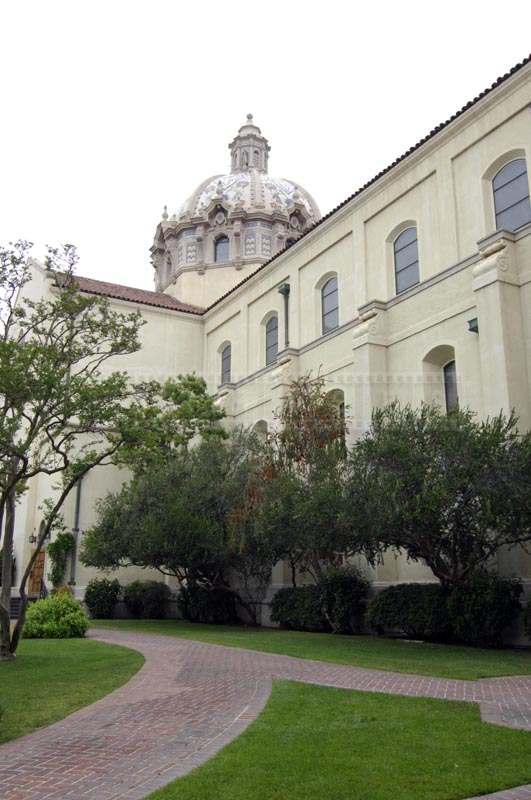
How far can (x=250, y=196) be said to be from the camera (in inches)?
1841

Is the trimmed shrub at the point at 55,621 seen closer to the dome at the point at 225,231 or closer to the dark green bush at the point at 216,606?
the dark green bush at the point at 216,606

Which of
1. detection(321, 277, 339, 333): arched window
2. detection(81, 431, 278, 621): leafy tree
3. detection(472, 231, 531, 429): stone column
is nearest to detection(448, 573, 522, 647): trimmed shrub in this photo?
detection(472, 231, 531, 429): stone column

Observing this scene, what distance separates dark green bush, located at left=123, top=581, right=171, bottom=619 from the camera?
29.9 meters

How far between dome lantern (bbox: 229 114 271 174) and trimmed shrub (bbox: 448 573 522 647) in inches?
1673

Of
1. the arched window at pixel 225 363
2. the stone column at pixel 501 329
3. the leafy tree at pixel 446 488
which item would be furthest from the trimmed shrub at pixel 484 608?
the arched window at pixel 225 363

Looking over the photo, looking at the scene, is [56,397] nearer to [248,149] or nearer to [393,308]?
[393,308]

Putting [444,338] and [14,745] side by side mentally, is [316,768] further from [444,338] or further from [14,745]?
[444,338]

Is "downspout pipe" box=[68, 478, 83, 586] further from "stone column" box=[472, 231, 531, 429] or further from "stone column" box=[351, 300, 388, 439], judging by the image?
"stone column" box=[472, 231, 531, 429]

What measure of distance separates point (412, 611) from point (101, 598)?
16.3 metres

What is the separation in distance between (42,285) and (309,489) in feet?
76.7

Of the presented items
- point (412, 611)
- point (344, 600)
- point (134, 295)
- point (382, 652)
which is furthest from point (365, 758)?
point (134, 295)

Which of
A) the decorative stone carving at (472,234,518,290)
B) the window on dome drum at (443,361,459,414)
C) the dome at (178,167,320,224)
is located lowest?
the window on dome drum at (443,361,459,414)

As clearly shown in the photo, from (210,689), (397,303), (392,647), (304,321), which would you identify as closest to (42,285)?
(304,321)

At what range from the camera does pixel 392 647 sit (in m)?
16.4
